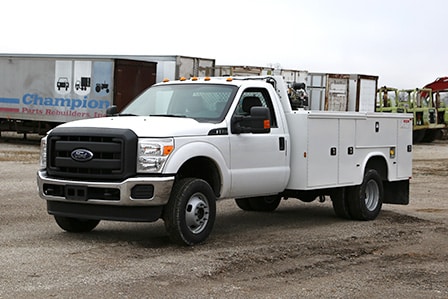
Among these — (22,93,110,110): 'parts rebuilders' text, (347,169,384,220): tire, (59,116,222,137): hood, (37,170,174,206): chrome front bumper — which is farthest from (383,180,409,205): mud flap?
(22,93,110,110): 'parts rebuilders' text

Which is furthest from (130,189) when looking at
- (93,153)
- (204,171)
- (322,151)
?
(322,151)

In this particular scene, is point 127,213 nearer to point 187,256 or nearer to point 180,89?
point 187,256

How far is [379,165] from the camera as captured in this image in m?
12.7

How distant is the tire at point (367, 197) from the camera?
1193 centimetres

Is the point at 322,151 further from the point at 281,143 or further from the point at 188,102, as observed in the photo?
the point at 188,102

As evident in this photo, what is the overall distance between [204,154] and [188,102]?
45.9 inches

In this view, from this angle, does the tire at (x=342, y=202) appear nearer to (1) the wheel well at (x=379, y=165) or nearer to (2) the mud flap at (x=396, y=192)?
(1) the wheel well at (x=379, y=165)

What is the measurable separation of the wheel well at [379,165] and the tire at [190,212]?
12.9ft

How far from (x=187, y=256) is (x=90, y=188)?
53.1 inches

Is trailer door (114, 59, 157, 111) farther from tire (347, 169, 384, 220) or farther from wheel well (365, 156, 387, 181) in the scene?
tire (347, 169, 384, 220)

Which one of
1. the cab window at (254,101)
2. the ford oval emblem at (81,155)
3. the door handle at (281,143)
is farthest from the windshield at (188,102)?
the ford oval emblem at (81,155)

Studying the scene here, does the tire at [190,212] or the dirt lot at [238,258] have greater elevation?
the tire at [190,212]

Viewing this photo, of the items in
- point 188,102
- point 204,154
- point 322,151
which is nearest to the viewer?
point 204,154

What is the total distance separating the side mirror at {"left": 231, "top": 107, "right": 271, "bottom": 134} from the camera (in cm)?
967
